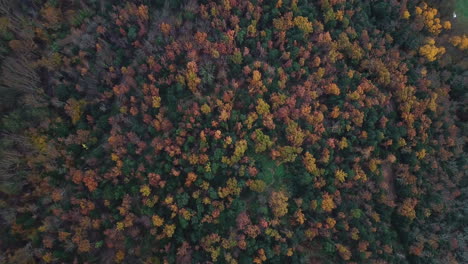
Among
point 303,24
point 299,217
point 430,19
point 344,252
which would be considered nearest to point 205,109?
point 299,217

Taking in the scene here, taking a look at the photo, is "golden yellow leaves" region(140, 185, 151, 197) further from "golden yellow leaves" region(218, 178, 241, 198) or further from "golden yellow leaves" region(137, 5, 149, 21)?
"golden yellow leaves" region(137, 5, 149, 21)

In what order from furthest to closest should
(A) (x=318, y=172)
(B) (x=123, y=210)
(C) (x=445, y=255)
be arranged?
1. (C) (x=445, y=255)
2. (A) (x=318, y=172)
3. (B) (x=123, y=210)

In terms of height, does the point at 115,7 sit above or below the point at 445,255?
above

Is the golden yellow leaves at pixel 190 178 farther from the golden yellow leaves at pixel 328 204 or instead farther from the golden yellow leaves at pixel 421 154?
the golden yellow leaves at pixel 421 154

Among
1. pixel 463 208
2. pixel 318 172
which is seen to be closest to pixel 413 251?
pixel 463 208

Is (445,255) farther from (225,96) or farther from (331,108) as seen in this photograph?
(225,96)

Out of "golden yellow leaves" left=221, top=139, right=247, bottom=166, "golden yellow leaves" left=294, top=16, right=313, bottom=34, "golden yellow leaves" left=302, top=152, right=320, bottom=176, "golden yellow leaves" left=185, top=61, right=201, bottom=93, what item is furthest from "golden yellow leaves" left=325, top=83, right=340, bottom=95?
"golden yellow leaves" left=185, top=61, right=201, bottom=93

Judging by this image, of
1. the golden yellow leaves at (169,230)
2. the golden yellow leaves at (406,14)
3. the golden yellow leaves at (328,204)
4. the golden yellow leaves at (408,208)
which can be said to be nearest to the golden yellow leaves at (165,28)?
the golden yellow leaves at (169,230)
